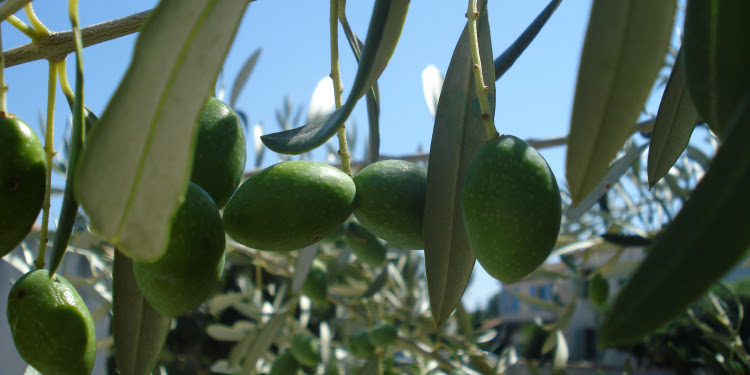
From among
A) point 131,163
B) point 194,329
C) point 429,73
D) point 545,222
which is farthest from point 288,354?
point 194,329

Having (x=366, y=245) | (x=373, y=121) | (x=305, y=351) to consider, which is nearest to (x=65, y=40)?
(x=373, y=121)

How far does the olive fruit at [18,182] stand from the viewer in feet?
1.91

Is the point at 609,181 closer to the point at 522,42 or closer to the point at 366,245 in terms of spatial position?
the point at 522,42

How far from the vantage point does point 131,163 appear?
385 millimetres

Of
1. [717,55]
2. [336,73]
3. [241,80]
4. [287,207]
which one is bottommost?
[241,80]

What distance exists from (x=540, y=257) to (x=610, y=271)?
Result: 1.80m

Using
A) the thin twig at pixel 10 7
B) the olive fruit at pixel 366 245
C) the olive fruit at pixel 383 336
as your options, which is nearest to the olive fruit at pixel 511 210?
the thin twig at pixel 10 7

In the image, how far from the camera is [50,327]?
630 millimetres

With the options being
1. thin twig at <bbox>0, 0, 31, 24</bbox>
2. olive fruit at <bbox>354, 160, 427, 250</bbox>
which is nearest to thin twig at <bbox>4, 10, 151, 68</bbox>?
thin twig at <bbox>0, 0, 31, 24</bbox>

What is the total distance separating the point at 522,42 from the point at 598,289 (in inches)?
56.9

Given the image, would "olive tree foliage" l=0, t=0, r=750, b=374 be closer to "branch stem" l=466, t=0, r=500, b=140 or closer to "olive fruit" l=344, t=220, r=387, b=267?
"branch stem" l=466, t=0, r=500, b=140

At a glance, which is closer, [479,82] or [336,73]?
[479,82]

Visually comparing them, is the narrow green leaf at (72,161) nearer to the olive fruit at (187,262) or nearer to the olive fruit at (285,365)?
the olive fruit at (187,262)

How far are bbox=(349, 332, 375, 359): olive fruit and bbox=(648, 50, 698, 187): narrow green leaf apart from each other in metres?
1.60
